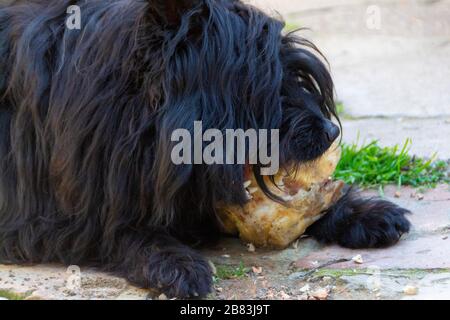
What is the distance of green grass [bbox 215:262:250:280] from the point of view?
343 cm

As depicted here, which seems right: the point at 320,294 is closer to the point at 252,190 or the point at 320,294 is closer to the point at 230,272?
the point at 230,272

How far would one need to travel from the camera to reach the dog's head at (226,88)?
10.6 feet

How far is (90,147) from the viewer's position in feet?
10.9

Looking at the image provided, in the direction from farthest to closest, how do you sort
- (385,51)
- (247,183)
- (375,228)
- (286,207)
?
(385,51) < (375,228) < (286,207) < (247,183)

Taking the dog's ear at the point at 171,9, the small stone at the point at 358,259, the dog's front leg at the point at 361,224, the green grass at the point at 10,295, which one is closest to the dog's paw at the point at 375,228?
the dog's front leg at the point at 361,224

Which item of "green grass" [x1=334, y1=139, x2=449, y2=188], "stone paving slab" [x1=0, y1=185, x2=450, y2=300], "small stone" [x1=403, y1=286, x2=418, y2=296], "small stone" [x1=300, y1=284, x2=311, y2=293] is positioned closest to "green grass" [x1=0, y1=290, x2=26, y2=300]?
"stone paving slab" [x1=0, y1=185, x2=450, y2=300]

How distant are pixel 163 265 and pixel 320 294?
1.89 feet

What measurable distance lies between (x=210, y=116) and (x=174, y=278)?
1.95 feet

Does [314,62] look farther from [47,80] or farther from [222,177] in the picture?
[47,80]

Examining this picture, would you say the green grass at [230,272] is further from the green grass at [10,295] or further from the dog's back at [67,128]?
the green grass at [10,295]

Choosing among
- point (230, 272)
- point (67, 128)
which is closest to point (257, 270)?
point (230, 272)

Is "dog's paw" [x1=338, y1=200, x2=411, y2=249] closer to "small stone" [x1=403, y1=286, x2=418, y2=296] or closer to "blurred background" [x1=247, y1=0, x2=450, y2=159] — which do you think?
"small stone" [x1=403, y1=286, x2=418, y2=296]

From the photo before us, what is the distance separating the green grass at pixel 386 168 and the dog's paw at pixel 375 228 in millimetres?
638

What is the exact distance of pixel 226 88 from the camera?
3.29 m
